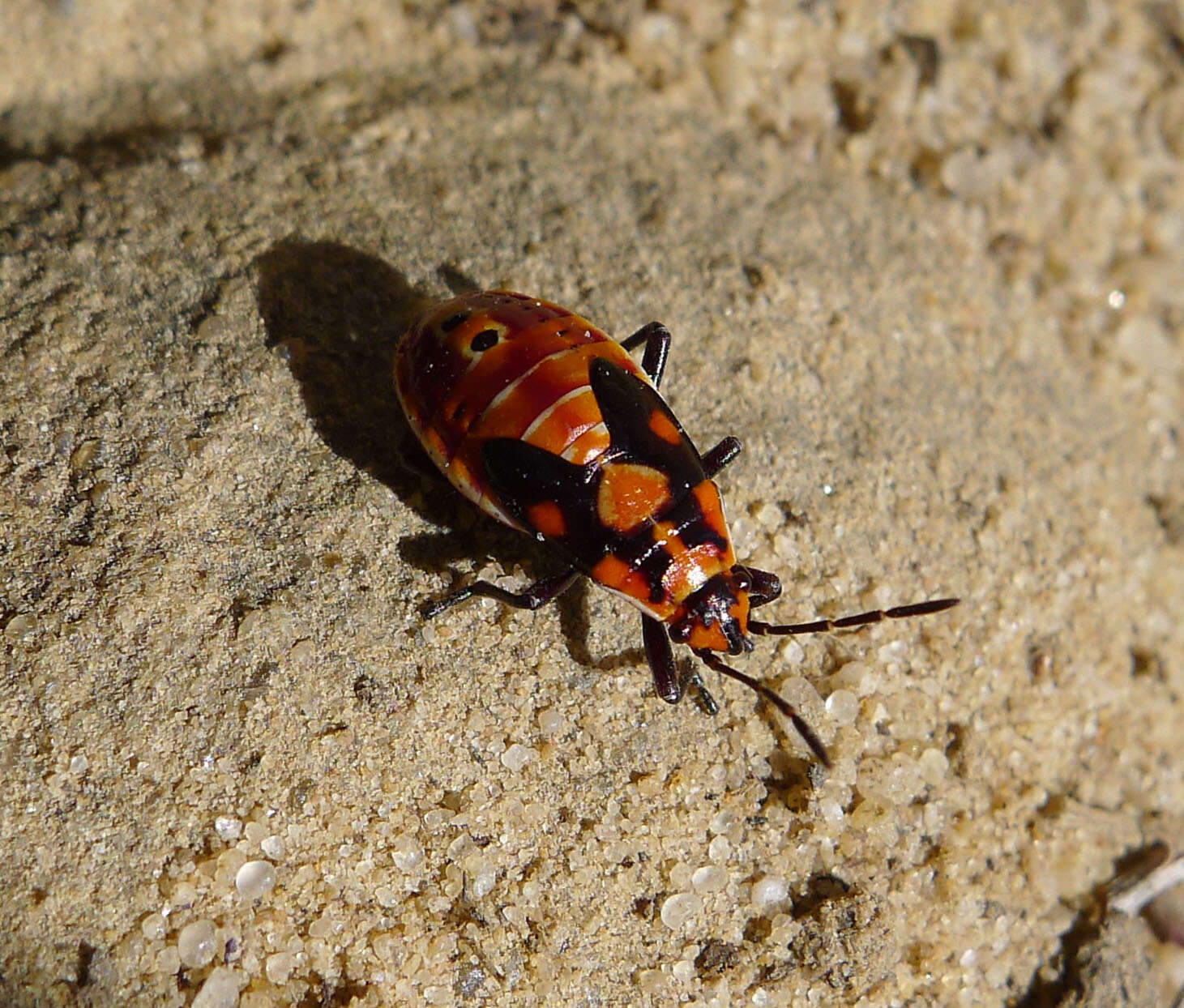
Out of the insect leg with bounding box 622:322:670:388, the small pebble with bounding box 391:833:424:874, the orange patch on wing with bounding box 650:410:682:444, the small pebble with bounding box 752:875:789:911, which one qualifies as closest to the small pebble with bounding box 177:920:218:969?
the small pebble with bounding box 391:833:424:874

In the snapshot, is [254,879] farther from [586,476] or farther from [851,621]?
[851,621]

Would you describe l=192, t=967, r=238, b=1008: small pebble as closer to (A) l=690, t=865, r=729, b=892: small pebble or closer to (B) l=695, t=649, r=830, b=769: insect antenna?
(A) l=690, t=865, r=729, b=892: small pebble

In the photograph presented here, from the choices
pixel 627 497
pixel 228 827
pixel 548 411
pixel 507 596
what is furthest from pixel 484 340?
pixel 228 827

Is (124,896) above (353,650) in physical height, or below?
below

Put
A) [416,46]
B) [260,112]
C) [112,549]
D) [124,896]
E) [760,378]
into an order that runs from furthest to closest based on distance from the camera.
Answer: [416,46] → [260,112] → [760,378] → [112,549] → [124,896]

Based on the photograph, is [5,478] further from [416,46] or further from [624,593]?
[416,46]

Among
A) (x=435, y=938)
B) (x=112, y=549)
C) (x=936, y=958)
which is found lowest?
(x=936, y=958)

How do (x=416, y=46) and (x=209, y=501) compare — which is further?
(x=416, y=46)

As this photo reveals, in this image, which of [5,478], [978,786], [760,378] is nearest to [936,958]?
[978,786]
